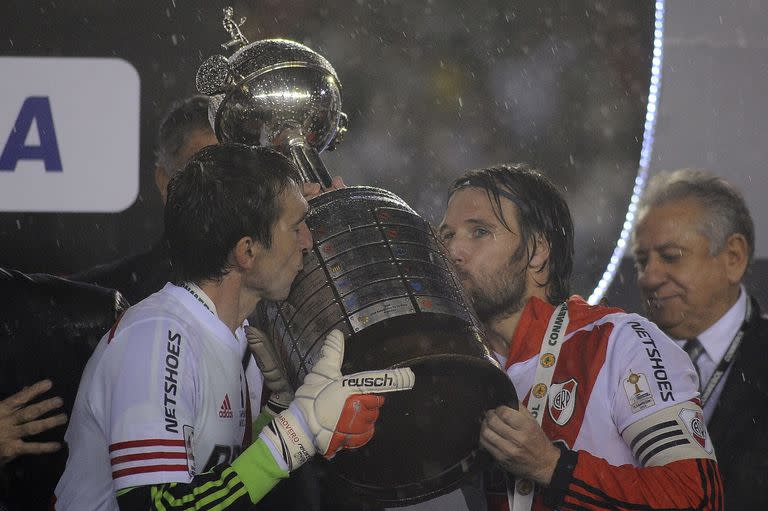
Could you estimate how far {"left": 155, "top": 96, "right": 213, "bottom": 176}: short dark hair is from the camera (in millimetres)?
2877

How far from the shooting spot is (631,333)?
6.86 ft

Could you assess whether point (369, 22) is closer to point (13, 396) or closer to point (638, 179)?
point (638, 179)

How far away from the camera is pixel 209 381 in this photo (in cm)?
185

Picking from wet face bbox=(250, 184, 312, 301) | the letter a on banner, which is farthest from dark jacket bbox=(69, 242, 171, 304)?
wet face bbox=(250, 184, 312, 301)

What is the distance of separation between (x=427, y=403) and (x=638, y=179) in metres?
1.53

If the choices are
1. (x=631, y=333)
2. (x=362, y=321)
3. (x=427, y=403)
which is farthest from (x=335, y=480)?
(x=631, y=333)

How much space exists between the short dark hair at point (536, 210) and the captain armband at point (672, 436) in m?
0.57

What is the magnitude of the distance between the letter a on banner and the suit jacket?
1.97 meters

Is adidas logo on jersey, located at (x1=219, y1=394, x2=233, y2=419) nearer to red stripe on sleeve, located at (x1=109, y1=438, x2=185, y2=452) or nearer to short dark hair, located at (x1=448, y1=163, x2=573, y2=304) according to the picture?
red stripe on sleeve, located at (x1=109, y1=438, x2=185, y2=452)

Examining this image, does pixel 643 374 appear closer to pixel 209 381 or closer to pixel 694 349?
pixel 209 381

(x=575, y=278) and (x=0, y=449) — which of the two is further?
(x=575, y=278)

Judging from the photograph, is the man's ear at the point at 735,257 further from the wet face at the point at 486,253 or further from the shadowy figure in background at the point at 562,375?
the wet face at the point at 486,253

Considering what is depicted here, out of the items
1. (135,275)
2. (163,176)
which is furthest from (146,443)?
(163,176)

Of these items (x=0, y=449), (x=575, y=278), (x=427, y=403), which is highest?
(x=427, y=403)
